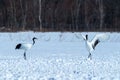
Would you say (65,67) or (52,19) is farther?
(52,19)

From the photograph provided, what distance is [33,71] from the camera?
11875 millimetres

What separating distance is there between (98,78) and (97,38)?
7324 mm

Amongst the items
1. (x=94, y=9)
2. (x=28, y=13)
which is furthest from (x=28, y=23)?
(x=94, y=9)

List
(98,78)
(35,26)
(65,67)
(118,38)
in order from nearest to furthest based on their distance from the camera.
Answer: (98,78) < (65,67) < (118,38) < (35,26)

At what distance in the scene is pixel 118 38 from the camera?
33.1m

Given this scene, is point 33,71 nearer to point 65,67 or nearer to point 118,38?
point 65,67

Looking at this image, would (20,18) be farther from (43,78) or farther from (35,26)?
(43,78)

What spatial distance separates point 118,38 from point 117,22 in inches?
624

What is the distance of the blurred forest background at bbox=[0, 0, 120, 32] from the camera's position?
158ft

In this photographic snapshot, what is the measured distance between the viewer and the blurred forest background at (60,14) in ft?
158

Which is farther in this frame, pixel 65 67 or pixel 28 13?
pixel 28 13

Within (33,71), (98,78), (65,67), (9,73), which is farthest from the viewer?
(65,67)

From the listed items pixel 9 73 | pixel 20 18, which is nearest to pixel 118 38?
pixel 20 18

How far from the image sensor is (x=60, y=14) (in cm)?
4997
